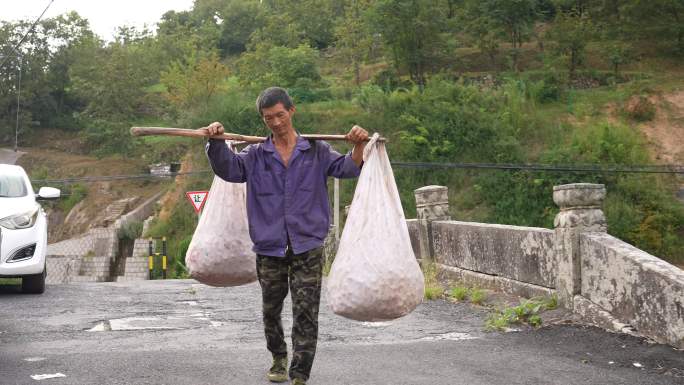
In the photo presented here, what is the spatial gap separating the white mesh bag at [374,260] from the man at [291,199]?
0.53 ft

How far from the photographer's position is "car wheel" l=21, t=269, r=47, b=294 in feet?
40.8

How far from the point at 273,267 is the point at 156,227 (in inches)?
1492

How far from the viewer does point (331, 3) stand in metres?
67.6

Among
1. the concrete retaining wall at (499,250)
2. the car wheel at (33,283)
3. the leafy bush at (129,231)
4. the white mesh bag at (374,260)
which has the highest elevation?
the white mesh bag at (374,260)

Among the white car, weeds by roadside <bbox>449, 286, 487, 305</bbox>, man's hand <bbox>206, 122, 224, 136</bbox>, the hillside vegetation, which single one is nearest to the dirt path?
the hillside vegetation

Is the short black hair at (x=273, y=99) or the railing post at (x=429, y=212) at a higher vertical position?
the short black hair at (x=273, y=99)

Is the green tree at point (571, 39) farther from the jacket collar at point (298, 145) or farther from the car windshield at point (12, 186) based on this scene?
the jacket collar at point (298, 145)

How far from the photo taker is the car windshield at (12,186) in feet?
41.1

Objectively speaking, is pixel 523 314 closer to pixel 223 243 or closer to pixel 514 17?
pixel 223 243

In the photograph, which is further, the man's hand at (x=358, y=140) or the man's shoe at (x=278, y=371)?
the man's shoe at (x=278, y=371)

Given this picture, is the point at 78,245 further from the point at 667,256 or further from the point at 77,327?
the point at 77,327

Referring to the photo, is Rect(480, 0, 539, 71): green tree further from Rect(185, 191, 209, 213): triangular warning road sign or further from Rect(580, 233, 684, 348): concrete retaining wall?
Rect(580, 233, 684, 348): concrete retaining wall

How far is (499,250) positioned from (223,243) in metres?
5.98

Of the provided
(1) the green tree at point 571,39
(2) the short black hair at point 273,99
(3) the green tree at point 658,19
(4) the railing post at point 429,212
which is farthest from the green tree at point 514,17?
(2) the short black hair at point 273,99
